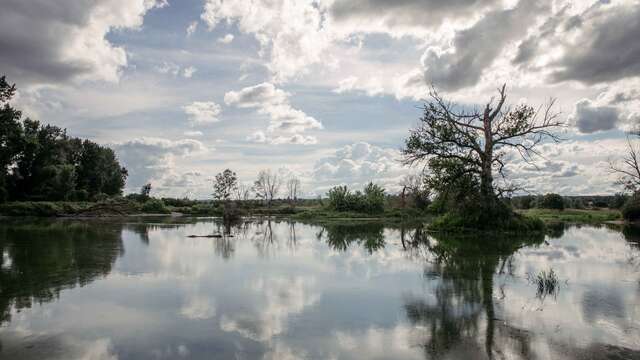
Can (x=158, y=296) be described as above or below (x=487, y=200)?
below

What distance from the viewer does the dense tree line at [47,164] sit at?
5569cm

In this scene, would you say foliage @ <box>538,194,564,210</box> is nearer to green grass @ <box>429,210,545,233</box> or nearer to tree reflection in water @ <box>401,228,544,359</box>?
green grass @ <box>429,210,545,233</box>

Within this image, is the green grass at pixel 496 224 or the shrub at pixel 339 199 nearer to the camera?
the green grass at pixel 496 224

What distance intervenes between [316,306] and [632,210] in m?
48.7

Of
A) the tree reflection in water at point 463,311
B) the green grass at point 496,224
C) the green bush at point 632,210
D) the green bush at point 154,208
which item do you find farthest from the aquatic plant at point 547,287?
the green bush at point 154,208

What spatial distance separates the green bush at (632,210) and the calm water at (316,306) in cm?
3280

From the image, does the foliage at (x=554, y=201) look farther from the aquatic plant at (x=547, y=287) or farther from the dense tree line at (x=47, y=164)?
the dense tree line at (x=47, y=164)

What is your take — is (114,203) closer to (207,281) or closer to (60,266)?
(60,266)

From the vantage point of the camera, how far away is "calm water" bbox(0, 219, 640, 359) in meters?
7.88

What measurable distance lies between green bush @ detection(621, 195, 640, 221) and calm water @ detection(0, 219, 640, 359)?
3280cm

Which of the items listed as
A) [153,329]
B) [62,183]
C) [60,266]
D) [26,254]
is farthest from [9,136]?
[153,329]

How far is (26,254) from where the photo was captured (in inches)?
779

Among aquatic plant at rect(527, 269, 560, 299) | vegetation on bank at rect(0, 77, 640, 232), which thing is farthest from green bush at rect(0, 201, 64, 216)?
aquatic plant at rect(527, 269, 560, 299)

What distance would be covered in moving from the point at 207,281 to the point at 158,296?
2.16 meters
